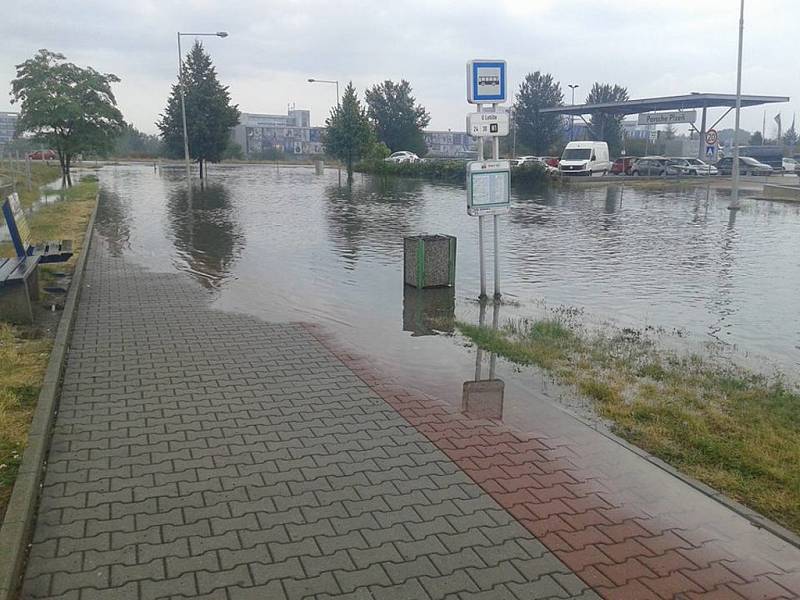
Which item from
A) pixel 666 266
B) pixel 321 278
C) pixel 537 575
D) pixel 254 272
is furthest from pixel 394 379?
pixel 666 266

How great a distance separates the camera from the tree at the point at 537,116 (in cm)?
6888

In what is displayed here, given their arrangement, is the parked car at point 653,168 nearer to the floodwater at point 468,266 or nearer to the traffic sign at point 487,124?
the floodwater at point 468,266

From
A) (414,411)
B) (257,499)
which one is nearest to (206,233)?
(414,411)

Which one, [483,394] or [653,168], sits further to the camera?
[653,168]

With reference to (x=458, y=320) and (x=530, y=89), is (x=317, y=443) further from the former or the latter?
(x=530, y=89)

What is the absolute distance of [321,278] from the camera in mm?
12180

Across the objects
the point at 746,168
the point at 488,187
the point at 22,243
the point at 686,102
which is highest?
the point at 686,102

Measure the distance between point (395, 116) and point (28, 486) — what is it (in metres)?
67.9

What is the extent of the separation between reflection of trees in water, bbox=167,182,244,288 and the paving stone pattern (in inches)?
214

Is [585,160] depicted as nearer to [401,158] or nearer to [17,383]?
[401,158]

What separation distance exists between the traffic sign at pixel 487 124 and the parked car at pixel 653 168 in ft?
132

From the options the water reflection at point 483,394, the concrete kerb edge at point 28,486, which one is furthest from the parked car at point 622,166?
the concrete kerb edge at point 28,486

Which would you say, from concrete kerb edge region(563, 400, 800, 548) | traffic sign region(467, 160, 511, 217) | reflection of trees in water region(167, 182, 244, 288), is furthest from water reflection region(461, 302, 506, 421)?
reflection of trees in water region(167, 182, 244, 288)

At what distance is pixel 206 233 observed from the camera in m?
18.2
